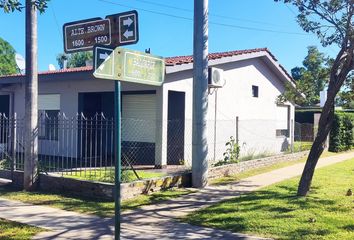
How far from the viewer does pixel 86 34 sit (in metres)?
6.76

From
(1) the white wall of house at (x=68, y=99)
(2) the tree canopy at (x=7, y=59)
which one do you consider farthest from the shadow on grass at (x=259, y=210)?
(2) the tree canopy at (x=7, y=59)

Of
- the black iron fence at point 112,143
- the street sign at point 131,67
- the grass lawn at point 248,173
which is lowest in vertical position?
the grass lawn at point 248,173

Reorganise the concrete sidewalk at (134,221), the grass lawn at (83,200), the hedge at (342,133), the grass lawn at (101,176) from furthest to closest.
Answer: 1. the hedge at (342,133)
2. the grass lawn at (101,176)
3. the grass lawn at (83,200)
4. the concrete sidewalk at (134,221)

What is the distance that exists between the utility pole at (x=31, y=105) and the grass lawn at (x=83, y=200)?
0.47m

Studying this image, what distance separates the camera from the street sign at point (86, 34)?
19.9 feet

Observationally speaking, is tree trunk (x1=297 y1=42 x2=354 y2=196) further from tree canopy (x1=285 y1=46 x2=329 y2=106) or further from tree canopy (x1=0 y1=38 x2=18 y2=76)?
tree canopy (x1=0 y1=38 x2=18 y2=76)

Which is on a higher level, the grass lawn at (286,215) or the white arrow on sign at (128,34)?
the white arrow on sign at (128,34)

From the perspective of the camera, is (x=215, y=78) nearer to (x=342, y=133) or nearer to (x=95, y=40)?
(x=95, y=40)

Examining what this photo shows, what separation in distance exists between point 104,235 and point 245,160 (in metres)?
8.50

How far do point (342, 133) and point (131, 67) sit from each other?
18.6 metres

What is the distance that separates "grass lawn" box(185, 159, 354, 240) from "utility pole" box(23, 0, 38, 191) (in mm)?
4219

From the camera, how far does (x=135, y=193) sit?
9195 millimetres

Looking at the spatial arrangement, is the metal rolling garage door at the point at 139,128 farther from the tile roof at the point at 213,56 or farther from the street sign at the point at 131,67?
the street sign at the point at 131,67

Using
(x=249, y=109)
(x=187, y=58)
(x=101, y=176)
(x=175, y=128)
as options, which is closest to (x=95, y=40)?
(x=101, y=176)
